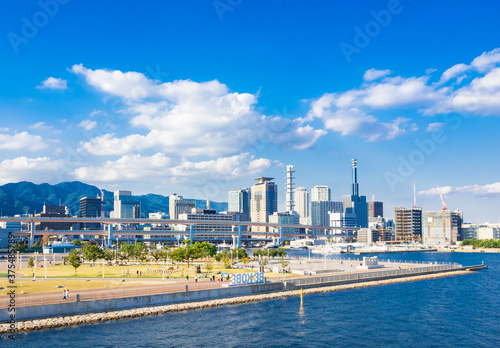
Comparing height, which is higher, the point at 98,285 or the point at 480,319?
the point at 98,285

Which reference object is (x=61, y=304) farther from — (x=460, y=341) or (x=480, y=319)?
(x=480, y=319)

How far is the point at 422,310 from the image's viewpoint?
6325 cm

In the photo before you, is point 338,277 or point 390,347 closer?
point 390,347

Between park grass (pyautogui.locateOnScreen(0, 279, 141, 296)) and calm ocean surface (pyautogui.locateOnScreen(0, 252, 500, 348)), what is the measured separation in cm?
1558

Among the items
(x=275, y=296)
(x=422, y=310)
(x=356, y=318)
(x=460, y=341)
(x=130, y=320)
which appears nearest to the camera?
(x=460, y=341)

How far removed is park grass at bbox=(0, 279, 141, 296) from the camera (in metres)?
60.8

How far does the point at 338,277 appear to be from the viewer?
82.9m

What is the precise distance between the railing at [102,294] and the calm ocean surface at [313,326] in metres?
5.77

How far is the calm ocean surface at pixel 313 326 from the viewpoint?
149 feet

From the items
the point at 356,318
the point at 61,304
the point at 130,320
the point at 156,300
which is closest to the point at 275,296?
the point at 356,318

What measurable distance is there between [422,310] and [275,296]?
2195 centimetres

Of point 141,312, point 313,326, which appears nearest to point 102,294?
point 141,312

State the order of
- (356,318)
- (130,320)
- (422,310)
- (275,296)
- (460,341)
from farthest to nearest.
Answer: (275,296)
(422,310)
(356,318)
(130,320)
(460,341)

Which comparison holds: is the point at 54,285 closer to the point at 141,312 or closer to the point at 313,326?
the point at 141,312
